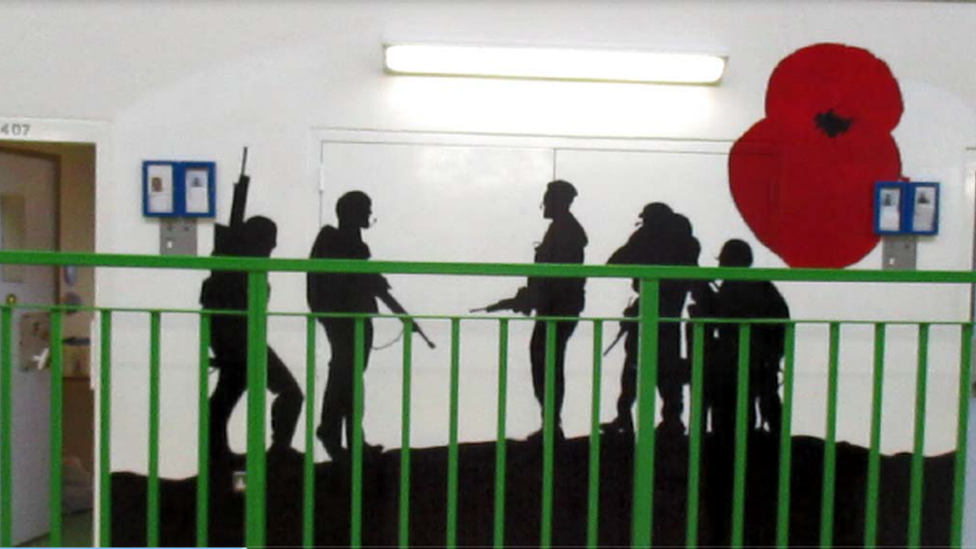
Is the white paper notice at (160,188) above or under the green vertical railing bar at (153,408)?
above

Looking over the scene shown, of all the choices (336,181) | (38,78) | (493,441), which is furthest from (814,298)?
(38,78)

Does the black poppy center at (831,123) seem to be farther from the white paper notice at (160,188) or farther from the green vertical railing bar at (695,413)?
the white paper notice at (160,188)

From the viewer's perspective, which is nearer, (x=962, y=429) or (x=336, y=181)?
(x=962, y=429)

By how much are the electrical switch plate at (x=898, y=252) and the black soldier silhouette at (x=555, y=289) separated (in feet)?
4.30

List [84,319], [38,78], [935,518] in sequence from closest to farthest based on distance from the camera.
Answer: [38,78] < [935,518] < [84,319]

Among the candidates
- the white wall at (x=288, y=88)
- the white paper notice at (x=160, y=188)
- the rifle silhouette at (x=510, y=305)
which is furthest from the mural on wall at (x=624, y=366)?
the white paper notice at (x=160, y=188)

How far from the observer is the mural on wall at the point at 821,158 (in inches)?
133

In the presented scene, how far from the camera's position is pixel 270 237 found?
3.32 meters

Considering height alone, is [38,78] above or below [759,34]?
below

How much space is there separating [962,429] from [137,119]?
3.27m

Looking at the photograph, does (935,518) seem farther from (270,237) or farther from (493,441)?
(270,237)

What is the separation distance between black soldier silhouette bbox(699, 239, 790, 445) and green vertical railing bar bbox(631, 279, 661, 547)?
101cm

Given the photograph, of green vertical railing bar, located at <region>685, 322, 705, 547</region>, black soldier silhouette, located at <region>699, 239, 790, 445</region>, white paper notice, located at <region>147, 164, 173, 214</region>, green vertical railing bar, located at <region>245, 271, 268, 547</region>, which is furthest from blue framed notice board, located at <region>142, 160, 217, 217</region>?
black soldier silhouette, located at <region>699, 239, 790, 445</region>

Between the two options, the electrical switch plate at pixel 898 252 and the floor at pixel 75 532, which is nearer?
the electrical switch plate at pixel 898 252
